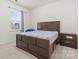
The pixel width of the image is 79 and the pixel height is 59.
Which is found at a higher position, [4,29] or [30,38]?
[4,29]

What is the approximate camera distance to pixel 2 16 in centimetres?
455

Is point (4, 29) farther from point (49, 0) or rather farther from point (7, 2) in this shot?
point (49, 0)

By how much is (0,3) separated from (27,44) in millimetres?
2959

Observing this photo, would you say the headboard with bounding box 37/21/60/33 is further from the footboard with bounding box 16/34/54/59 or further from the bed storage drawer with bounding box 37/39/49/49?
the bed storage drawer with bounding box 37/39/49/49

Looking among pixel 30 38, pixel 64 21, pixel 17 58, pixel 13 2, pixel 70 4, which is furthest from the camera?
pixel 13 2

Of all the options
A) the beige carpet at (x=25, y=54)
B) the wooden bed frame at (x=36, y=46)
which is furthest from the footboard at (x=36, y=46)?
the beige carpet at (x=25, y=54)

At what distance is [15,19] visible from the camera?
17.8ft

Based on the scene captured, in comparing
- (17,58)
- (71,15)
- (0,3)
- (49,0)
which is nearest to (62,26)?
(71,15)

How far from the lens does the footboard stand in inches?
93.5

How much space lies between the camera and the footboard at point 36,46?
7.79 ft

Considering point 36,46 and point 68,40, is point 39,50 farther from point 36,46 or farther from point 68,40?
point 68,40

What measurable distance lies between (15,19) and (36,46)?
338cm

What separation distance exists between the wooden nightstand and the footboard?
1.30 m

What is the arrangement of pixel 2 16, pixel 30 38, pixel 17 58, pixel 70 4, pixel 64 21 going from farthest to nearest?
pixel 2 16 < pixel 64 21 < pixel 70 4 < pixel 30 38 < pixel 17 58
